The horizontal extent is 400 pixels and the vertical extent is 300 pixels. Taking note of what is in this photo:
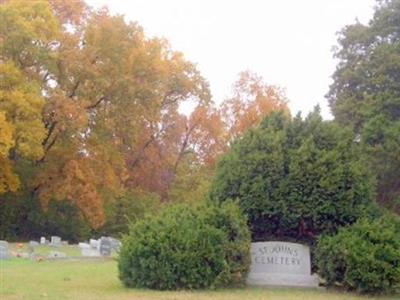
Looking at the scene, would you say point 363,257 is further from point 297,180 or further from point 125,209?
point 125,209

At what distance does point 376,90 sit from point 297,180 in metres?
20.8

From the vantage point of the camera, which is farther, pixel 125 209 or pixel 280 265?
pixel 125 209

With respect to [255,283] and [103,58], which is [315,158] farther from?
[103,58]

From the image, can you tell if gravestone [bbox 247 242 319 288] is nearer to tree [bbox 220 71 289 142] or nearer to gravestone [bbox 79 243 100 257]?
gravestone [bbox 79 243 100 257]

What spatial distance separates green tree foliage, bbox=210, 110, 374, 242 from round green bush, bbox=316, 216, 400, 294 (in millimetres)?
674

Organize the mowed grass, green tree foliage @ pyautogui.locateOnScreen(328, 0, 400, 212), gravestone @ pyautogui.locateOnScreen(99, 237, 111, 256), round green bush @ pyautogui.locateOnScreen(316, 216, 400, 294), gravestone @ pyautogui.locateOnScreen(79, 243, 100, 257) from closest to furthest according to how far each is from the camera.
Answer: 1. the mowed grass
2. round green bush @ pyautogui.locateOnScreen(316, 216, 400, 294)
3. gravestone @ pyautogui.locateOnScreen(99, 237, 111, 256)
4. gravestone @ pyautogui.locateOnScreen(79, 243, 100, 257)
5. green tree foliage @ pyautogui.locateOnScreen(328, 0, 400, 212)

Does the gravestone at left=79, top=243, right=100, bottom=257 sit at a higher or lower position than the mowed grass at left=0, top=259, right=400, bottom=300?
higher

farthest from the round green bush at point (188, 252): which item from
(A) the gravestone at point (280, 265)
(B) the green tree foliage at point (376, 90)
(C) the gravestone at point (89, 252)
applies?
(B) the green tree foliage at point (376, 90)

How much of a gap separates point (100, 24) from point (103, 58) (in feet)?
6.23

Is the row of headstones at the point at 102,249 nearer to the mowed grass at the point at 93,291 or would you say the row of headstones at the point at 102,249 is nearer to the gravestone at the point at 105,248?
the gravestone at the point at 105,248

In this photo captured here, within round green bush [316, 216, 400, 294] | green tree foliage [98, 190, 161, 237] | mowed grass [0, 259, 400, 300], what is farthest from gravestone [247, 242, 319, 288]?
green tree foliage [98, 190, 161, 237]

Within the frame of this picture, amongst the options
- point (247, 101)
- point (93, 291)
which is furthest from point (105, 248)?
point (247, 101)

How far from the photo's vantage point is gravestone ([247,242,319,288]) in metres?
15.1

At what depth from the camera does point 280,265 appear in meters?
15.2
